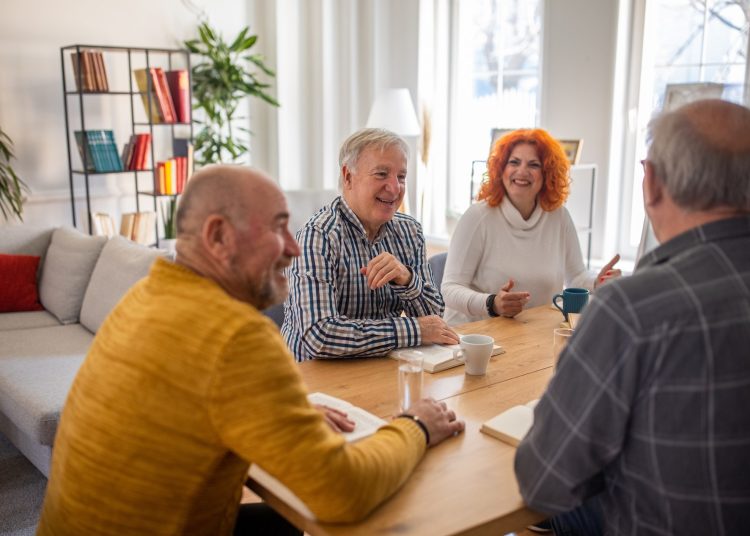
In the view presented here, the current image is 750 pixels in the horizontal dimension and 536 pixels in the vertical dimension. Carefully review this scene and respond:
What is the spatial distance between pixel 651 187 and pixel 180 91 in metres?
4.20

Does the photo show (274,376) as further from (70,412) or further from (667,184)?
(667,184)

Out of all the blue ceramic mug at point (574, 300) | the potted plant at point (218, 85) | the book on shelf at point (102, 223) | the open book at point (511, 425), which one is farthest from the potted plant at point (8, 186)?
the open book at point (511, 425)

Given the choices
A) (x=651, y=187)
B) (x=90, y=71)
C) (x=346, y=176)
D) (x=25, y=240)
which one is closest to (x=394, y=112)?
(x=90, y=71)

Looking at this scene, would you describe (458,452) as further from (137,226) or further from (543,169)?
(137,226)

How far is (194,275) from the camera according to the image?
1.15m

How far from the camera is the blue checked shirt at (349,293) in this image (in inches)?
74.1

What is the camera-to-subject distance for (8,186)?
4520 mm

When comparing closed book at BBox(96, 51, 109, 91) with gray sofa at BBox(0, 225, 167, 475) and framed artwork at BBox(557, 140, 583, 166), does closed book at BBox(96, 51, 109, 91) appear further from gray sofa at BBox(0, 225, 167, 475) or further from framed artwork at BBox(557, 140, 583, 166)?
framed artwork at BBox(557, 140, 583, 166)

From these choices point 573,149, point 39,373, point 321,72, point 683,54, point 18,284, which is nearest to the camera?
point 39,373

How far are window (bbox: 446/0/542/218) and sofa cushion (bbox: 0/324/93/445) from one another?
104 inches

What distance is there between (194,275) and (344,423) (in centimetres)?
43

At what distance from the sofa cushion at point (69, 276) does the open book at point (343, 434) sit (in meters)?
2.46

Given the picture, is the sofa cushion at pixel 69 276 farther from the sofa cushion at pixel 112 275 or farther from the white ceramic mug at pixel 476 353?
the white ceramic mug at pixel 476 353

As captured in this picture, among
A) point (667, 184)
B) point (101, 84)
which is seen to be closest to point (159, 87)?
point (101, 84)
